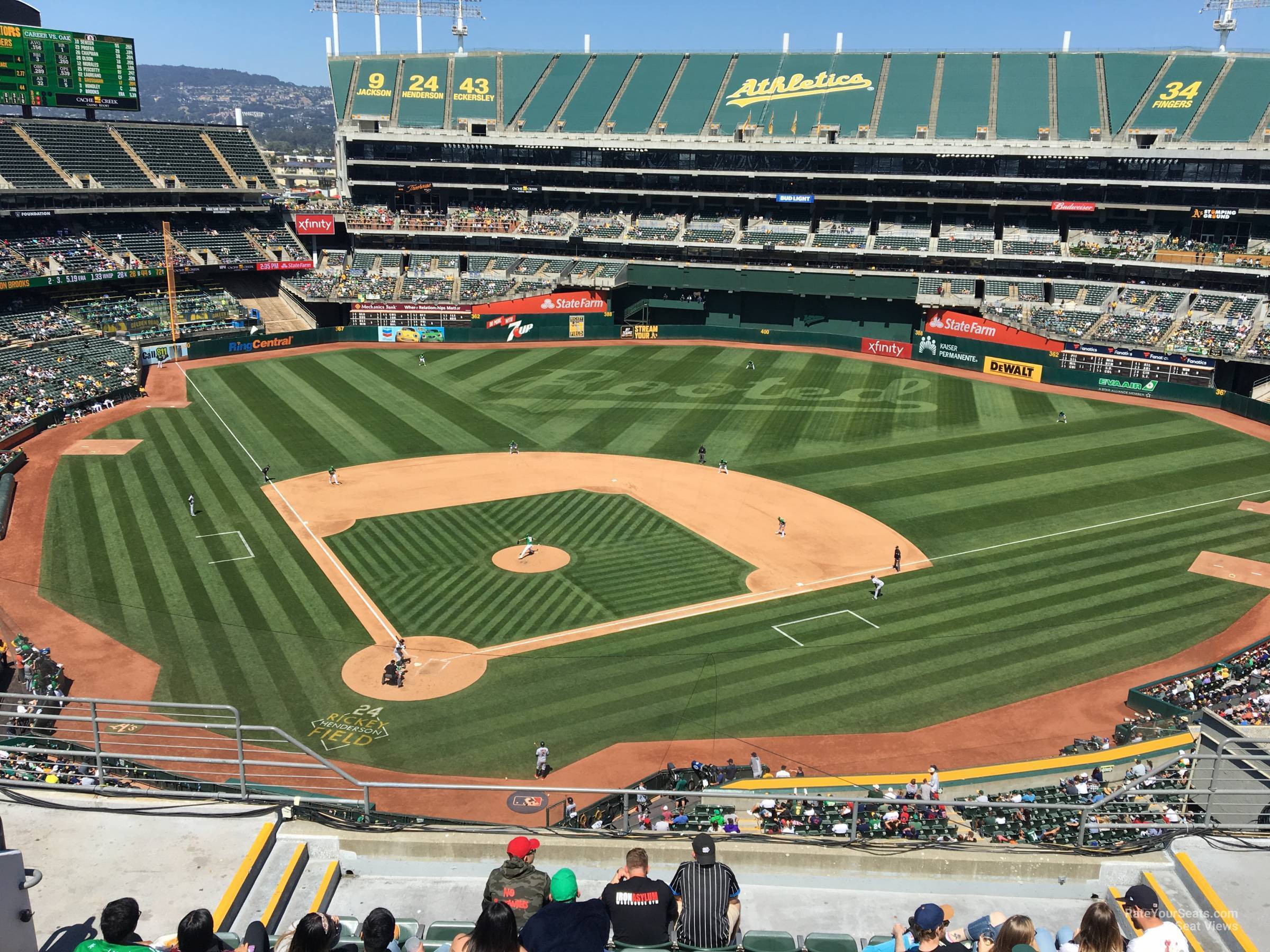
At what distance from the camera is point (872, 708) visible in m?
26.9

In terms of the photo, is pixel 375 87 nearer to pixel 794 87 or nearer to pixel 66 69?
pixel 66 69

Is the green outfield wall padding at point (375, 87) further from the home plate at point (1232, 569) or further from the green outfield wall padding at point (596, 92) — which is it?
the home plate at point (1232, 569)

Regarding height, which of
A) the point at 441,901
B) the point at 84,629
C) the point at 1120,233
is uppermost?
the point at 1120,233

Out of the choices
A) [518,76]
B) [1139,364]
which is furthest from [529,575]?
[518,76]

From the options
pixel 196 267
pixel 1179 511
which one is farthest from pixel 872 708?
pixel 196 267

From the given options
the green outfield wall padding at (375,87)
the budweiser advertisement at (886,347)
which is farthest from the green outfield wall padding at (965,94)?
the green outfield wall padding at (375,87)

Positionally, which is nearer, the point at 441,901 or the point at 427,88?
the point at 441,901

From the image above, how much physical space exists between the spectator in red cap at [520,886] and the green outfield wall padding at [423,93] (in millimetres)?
84747

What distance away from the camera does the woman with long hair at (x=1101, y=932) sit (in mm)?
7355

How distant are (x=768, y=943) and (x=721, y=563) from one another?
27742 millimetres

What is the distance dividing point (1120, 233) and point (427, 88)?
60975 mm

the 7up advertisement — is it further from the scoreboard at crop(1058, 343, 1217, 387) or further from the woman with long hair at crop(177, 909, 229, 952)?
the woman with long hair at crop(177, 909, 229, 952)

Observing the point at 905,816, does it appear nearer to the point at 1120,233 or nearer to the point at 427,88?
the point at 1120,233

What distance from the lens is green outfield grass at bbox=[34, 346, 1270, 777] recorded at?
1066 inches
